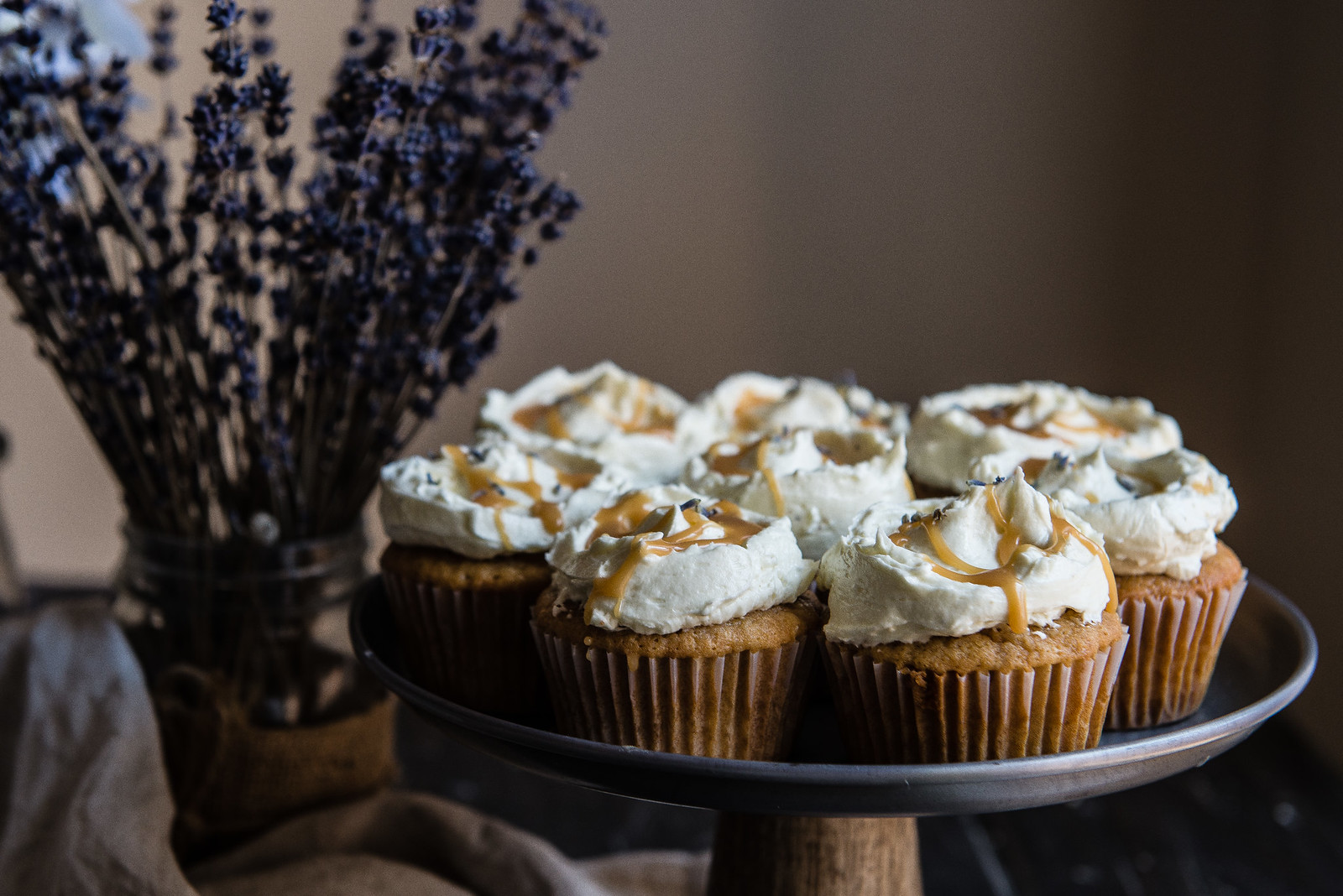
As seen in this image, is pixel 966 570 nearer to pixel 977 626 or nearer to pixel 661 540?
pixel 977 626

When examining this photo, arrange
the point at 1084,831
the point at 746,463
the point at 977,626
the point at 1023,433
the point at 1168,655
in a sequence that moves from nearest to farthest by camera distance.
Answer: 1. the point at 977,626
2. the point at 1168,655
3. the point at 746,463
4. the point at 1023,433
5. the point at 1084,831

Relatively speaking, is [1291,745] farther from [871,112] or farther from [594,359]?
[594,359]

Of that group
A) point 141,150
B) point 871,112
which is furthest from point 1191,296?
point 141,150

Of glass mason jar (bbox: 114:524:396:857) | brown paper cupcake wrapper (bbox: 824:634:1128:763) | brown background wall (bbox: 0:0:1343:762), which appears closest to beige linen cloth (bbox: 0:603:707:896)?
glass mason jar (bbox: 114:524:396:857)

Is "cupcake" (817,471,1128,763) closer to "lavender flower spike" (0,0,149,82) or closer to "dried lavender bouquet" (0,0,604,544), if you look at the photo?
"dried lavender bouquet" (0,0,604,544)

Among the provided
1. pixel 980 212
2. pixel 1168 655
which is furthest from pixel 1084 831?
pixel 980 212

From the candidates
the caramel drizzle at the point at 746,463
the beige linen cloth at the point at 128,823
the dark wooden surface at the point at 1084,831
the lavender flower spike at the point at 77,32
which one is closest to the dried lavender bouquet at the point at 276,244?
the lavender flower spike at the point at 77,32
